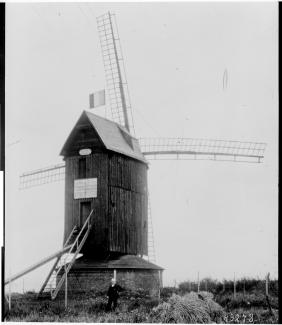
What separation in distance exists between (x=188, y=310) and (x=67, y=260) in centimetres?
424

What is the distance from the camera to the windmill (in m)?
15.3

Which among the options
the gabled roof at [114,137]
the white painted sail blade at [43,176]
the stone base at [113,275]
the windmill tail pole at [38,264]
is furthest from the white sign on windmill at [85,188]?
the stone base at [113,275]

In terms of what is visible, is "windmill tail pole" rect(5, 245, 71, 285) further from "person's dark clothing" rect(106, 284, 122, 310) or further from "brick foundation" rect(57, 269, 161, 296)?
"person's dark clothing" rect(106, 284, 122, 310)

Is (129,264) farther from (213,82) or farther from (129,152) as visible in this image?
(213,82)

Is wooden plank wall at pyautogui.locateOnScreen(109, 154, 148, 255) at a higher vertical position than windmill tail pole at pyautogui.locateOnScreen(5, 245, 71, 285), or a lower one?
higher

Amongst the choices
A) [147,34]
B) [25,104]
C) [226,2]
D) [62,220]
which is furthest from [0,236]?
[226,2]

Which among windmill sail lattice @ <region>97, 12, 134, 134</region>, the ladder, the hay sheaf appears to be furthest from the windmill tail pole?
windmill sail lattice @ <region>97, 12, 134, 134</region>

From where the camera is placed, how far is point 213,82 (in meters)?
15.1

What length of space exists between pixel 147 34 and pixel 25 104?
136 inches

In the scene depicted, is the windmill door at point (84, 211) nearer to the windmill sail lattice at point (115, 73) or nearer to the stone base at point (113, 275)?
the stone base at point (113, 275)

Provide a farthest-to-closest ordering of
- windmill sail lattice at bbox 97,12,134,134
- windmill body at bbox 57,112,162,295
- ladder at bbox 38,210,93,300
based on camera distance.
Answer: windmill body at bbox 57,112,162,295
ladder at bbox 38,210,93,300
windmill sail lattice at bbox 97,12,134,134

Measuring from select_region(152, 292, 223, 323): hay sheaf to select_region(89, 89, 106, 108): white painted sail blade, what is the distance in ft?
17.6

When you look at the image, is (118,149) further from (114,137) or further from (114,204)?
(114,204)

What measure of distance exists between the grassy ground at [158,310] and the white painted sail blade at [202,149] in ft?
11.0
